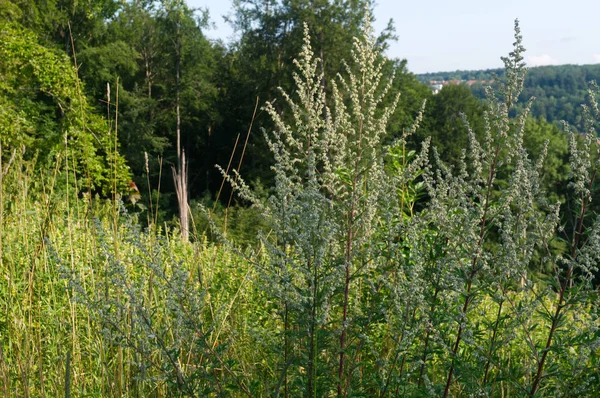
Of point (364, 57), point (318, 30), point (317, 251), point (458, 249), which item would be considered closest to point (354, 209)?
point (458, 249)

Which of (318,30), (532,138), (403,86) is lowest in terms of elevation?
(532,138)

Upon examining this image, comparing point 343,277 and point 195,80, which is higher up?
point 195,80

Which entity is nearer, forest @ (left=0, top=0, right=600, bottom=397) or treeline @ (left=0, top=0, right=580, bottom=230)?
forest @ (left=0, top=0, right=600, bottom=397)

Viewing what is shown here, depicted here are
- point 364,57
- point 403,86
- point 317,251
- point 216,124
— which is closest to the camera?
point 317,251

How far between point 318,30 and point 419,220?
26.6 meters

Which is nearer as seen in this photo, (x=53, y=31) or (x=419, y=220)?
(x=419, y=220)

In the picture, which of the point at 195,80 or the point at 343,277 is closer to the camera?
the point at 343,277

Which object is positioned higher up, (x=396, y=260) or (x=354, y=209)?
(x=354, y=209)

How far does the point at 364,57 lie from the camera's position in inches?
131

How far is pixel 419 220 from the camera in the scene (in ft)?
8.52

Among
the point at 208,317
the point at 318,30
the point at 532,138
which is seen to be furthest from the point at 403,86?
the point at 208,317

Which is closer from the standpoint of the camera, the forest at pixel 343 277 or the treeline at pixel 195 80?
the forest at pixel 343 277

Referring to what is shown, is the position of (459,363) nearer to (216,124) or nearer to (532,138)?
(216,124)

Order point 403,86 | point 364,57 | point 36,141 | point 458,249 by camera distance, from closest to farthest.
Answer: point 458,249 < point 364,57 < point 36,141 < point 403,86
